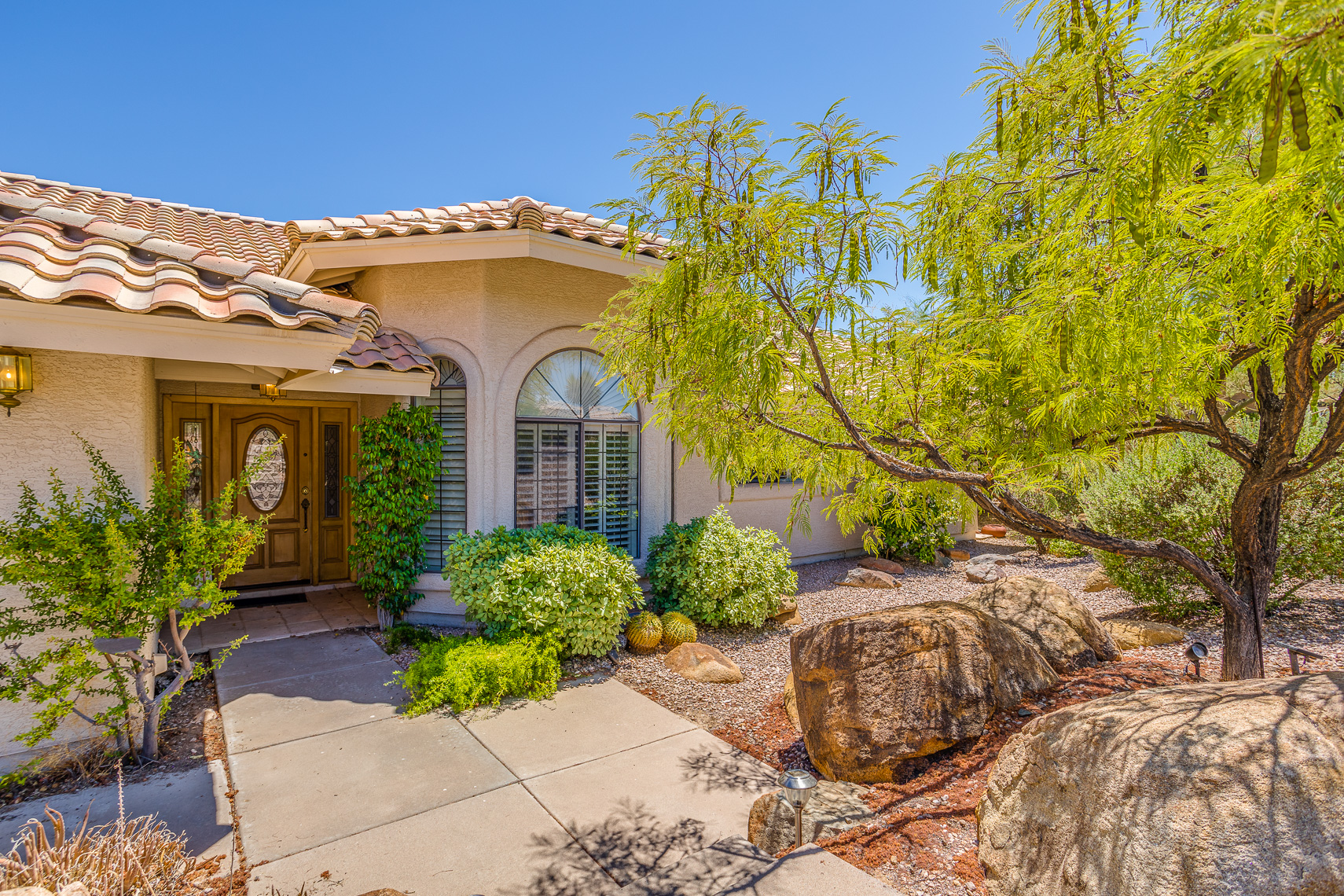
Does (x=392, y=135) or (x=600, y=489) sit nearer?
(x=600, y=489)

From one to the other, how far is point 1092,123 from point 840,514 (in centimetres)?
325

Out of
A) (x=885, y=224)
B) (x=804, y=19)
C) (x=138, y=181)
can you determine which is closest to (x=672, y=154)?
(x=885, y=224)

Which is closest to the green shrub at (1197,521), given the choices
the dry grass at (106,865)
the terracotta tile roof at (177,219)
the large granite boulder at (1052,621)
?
the large granite boulder at (1052,621)

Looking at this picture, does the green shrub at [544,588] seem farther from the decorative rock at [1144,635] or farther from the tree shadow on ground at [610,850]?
the decorative rock at [1144,635]

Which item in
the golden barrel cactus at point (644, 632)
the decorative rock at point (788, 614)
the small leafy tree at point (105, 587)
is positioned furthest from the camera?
the decorative rock at point (788, 614)

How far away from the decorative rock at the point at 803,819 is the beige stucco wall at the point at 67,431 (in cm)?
524

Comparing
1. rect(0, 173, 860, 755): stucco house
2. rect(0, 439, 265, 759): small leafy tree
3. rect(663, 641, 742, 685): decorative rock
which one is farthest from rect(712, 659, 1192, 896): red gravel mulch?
rect(0, 439, 265, 759): small leafy tree

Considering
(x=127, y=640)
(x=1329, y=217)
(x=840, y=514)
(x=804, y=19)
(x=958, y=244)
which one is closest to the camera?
(x=1329, y=217)

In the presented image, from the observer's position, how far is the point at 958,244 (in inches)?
163

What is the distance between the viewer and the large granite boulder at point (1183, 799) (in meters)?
2.56

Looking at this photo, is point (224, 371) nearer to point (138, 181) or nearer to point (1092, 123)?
point (138, 181)

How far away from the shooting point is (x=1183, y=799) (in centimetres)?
275

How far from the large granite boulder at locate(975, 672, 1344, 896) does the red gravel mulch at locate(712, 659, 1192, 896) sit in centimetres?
26

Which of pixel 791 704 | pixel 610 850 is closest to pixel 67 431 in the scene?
pixel 610 850
